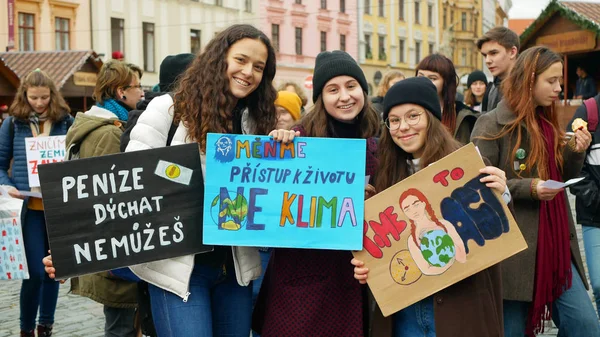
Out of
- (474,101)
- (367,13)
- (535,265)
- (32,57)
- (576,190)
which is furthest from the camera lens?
(367,13)

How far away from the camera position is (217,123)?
3357 mm

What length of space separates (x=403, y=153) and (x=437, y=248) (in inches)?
19.6

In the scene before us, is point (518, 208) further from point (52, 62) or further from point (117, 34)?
point (117, 34)

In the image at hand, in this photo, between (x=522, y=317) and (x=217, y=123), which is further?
(x=522, y=317)

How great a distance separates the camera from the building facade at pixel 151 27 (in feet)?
109

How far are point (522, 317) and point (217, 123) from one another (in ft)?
6.40

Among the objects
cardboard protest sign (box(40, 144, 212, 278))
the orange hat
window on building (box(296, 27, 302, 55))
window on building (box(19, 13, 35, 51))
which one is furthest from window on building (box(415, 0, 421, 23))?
cardboard protest sign (box(40, 144, 212, 278))

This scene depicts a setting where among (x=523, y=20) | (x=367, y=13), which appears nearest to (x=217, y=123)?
(x=367, y=13)

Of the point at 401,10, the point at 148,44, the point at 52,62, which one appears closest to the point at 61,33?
the point at 148,44

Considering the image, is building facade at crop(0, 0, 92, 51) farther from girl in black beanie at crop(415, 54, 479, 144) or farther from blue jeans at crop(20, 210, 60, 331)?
girl in black beanie at crop(415, 54, 479, 144)

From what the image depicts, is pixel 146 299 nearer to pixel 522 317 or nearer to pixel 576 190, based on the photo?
pixel 522 317

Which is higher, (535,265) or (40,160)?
(40,160)

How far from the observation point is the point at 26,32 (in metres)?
29.8

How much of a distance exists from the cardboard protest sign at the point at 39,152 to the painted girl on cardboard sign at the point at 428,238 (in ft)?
12.2
